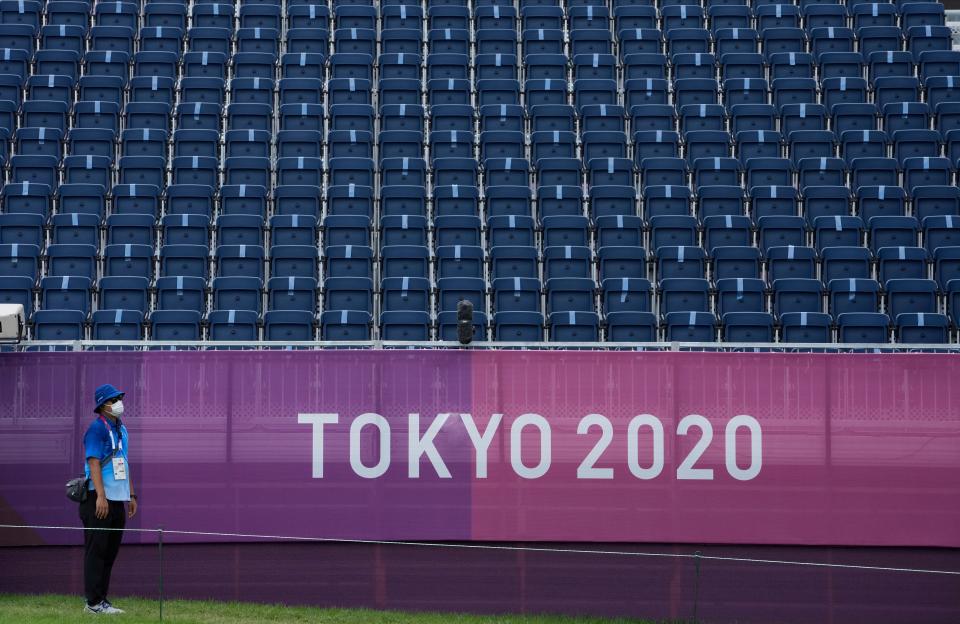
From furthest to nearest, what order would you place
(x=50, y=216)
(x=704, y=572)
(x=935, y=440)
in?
(x=50, y=216) → (x=935, y=440) → (x=704, y=572)

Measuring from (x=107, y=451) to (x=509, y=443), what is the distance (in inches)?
105

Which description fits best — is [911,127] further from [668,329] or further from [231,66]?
[231,66]

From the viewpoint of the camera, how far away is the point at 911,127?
16172 mm

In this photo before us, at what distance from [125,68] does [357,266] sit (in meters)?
5.73

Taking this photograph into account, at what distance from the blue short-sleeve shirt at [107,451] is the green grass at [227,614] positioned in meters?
0.71

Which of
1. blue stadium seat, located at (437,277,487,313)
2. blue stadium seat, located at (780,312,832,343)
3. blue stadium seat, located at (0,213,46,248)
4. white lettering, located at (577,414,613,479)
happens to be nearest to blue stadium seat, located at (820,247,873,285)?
blue stadium seat, located at (780,312,832,343)

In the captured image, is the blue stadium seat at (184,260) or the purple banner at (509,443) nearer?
the purple banner at (509,443)

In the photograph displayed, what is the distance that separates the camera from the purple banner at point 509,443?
8.46 metres

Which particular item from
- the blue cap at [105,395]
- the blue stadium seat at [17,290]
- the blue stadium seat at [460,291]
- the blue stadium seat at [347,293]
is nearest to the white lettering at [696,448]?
the blue cap at [105,395]

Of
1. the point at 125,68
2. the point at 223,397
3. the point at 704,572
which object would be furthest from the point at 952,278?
the point at 125,68

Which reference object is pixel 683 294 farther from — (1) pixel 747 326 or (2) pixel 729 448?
(2) pixel 729 448

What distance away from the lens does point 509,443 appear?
28.1 ft

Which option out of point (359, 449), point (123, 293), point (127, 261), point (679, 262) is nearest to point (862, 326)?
point (679, 262)

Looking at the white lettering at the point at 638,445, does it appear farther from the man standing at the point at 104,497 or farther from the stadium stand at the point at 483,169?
the stadium stand at the point at 483,169
